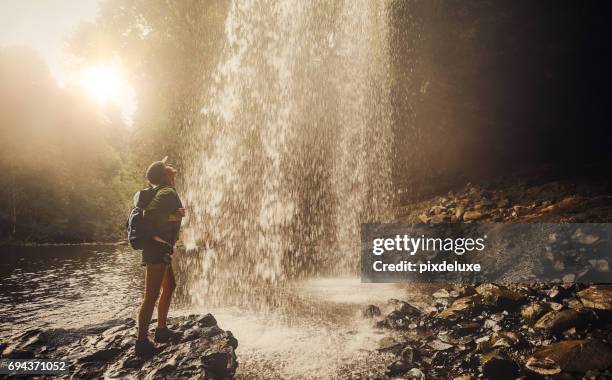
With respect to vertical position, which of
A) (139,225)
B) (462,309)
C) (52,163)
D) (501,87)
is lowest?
(462,309)

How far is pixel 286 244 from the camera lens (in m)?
16.8

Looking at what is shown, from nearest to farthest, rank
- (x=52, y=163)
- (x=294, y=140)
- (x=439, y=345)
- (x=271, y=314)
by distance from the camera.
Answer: (x=439, y=345), (x=271, y=314), (x=294, y=140), (x=52, y=163)

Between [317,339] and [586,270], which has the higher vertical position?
[586,270]

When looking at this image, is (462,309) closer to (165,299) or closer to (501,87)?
(165,299)

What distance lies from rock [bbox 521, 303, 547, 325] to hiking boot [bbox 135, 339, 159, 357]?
5352 millimetres

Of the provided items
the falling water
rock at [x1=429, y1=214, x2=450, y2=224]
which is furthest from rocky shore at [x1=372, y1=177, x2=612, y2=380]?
the falling water

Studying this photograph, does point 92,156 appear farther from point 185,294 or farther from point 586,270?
point 586,270

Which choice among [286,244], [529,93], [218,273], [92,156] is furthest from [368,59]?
[92,156]

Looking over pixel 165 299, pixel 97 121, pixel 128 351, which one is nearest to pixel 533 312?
pixel 165 299

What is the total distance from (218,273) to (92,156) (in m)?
40.2

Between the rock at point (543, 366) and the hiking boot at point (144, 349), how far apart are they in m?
4.65

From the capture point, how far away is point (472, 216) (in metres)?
10.3

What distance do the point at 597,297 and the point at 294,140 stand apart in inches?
615

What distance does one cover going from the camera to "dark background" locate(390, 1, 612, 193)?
11.2 meters
